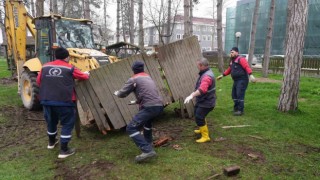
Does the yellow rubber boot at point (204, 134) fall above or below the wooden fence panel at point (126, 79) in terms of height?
below

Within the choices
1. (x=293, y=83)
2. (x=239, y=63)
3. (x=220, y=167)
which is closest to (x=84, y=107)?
(x=220, y=167)

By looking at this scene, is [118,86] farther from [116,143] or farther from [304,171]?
[304,171]

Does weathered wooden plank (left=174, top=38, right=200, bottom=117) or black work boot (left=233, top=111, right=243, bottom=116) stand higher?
weathered wooden plank (left=174, top=38, right=200, bottom=117)

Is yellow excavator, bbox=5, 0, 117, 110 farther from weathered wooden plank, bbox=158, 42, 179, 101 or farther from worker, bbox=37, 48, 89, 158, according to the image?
worker, bbox=37, 48, 89, 158

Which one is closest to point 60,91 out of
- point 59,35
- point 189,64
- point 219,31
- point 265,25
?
point 189,64

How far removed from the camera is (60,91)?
4.98 metres

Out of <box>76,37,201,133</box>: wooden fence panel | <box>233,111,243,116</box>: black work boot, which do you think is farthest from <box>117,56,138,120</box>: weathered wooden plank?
<box>233,111,243,116</box>: black work boot

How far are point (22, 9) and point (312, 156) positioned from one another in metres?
9.99

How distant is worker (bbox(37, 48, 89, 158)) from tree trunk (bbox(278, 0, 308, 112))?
5.42 meters

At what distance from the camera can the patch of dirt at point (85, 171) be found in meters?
4.39

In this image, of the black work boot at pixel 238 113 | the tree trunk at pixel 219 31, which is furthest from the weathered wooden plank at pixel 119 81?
the tree trunk at pixel 219 31

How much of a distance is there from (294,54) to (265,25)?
37.4 m

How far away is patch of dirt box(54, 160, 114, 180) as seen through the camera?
4387 mm

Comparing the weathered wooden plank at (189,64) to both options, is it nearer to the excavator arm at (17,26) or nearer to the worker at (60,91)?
the worker at (60,91)
